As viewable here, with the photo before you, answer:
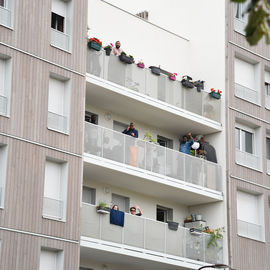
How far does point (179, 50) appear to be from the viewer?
1251 inches

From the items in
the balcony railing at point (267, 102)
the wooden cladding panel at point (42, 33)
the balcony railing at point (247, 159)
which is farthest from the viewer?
the balcony railing at point (267, 102)

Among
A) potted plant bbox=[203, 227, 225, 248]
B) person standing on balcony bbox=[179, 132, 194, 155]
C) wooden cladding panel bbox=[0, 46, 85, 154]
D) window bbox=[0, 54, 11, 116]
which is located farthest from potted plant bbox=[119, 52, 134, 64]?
potted plant bbox=[203, 227, 225, 248]

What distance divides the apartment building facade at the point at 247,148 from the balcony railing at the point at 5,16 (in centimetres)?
1090

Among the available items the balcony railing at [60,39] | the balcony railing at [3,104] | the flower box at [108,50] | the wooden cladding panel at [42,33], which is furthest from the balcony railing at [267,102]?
the balcony railing at [3,104]

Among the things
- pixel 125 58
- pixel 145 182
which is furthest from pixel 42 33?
pixel 145 182

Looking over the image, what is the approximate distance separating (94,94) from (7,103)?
16.9 feet

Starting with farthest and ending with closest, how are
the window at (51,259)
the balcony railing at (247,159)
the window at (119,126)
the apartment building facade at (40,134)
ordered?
the balcony railing at (247,159) < the window at (119,126) < the window at (51,259) < the apartment building facade at (40,134)

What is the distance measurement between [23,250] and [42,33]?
7057 millimetres

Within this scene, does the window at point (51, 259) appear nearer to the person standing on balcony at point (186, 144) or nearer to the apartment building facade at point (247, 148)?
the apartment building facade at point (247, 148)

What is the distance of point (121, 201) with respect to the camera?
27.8m

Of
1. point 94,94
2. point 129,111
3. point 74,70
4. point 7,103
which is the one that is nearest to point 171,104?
point 129,111

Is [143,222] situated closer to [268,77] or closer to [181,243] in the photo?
[181,243]

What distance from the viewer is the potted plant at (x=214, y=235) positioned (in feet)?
90.9

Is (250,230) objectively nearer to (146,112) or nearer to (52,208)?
(146,112)
